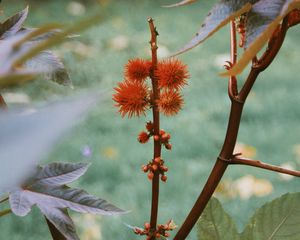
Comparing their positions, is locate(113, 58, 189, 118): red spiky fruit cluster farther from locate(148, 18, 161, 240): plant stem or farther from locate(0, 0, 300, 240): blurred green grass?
locate(0, 0, 300, 240): blurred green grass

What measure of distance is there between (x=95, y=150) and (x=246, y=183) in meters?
0.46

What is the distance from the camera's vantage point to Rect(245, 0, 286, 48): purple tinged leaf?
28cm

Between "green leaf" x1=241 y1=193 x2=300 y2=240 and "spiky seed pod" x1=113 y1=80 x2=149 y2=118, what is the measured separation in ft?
0.38

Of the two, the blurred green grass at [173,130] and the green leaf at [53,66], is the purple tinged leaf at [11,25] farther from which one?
the blurred green grass at [173,130]

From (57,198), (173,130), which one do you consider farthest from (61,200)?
(173,130)

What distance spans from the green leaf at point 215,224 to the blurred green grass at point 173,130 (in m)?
0.60

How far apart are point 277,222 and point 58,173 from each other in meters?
0.16

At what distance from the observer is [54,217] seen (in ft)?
1.24

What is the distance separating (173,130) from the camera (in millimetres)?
1909

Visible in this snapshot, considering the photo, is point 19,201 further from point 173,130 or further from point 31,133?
point 173,130

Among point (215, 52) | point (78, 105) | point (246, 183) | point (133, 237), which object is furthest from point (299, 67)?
point (78, 105)

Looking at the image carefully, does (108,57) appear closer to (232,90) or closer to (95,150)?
(95,150)

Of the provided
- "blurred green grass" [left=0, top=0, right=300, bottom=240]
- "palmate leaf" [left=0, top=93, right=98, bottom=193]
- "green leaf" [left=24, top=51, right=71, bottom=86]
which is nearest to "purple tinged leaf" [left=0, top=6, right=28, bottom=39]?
"green leaf" [left=24, top=51, right=71, bottom=86]

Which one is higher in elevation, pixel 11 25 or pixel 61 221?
pixel 11 25
